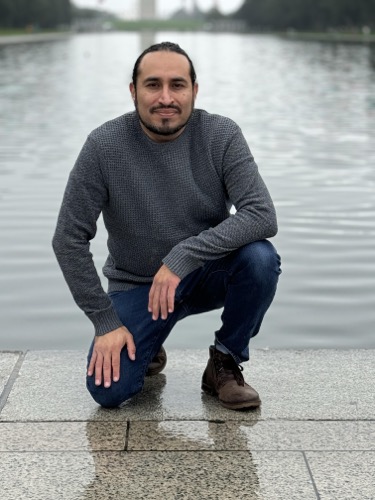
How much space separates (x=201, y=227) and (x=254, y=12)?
460 ft

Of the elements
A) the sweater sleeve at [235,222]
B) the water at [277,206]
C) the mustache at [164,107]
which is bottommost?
the water at [277,206]

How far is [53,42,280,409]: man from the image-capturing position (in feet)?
13.3

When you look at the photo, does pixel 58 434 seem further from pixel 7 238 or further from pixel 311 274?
pixel 7 238

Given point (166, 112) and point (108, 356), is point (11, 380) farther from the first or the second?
point (166, 112)

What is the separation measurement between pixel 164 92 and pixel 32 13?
9936 centimetres

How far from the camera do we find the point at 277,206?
9133 millimetres

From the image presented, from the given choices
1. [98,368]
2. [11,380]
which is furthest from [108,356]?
[11,380]

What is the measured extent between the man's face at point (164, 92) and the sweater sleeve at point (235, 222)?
0.21 m

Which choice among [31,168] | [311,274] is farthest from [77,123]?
[311,274]

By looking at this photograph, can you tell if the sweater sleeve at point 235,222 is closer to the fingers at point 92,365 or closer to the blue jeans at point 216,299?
the blue jeans at point 216,299

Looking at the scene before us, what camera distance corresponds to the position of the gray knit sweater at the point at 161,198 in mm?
4066

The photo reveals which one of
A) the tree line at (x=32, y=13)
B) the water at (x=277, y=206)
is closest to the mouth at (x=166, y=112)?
the water at (x=277, y=206)

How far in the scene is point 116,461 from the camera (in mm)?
3602

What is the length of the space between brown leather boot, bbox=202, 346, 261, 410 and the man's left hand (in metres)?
0.36
